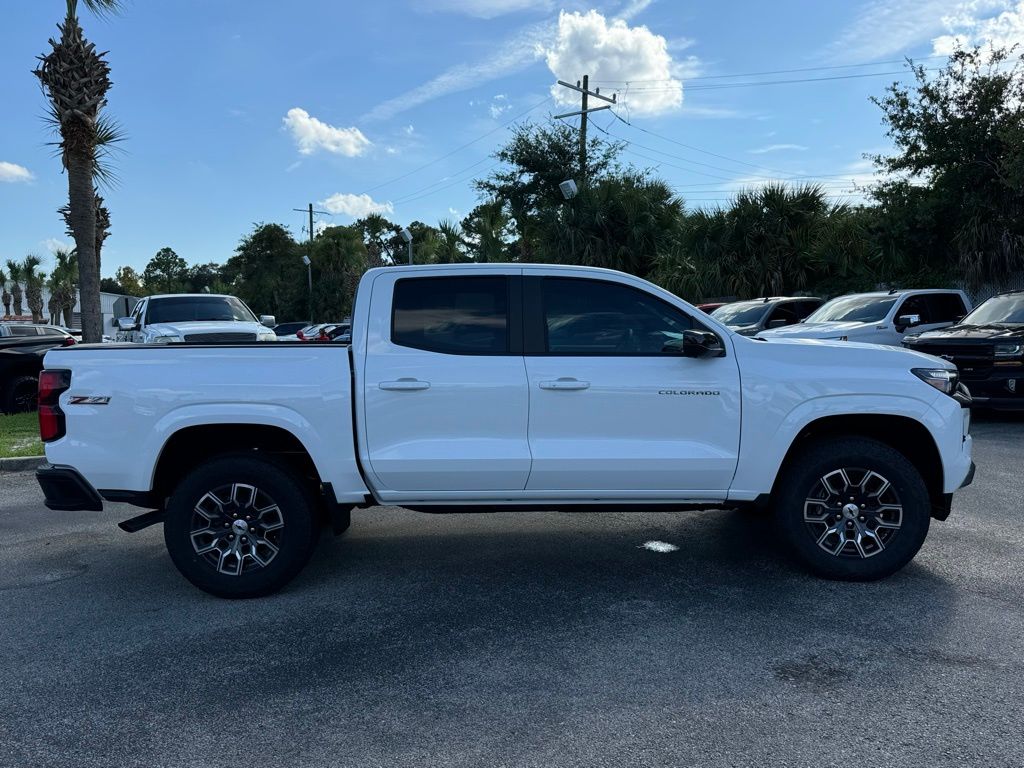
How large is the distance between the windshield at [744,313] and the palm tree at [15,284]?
64860mm

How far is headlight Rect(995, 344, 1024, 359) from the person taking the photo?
31.2 feet

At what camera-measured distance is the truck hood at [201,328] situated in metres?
11.9

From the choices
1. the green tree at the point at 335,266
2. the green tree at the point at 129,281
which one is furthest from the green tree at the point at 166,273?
the green tree at the point at 335,266

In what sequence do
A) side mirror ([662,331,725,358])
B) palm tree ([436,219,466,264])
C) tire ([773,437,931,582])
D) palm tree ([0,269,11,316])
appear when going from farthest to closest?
palm tree ([0,269,11,316]) → palm tree ([436,219,466,264]) → tire ([773,437,931,582]) → side mirror ([662,331,725,358])

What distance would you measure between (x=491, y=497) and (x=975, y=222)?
15.0 meters

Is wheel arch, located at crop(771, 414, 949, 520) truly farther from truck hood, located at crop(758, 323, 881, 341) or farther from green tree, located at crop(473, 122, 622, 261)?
green tree, located at crop(473, 122, 622, 261)

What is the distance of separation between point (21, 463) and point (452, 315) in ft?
21.7

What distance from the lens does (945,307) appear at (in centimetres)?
1308

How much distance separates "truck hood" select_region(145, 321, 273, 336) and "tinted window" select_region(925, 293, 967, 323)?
11.0m

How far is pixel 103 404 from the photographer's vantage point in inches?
176

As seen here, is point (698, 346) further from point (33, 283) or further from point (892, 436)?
point (33, 283)

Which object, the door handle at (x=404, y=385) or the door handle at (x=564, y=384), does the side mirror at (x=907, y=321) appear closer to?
the door handle at (x=564, y=384)

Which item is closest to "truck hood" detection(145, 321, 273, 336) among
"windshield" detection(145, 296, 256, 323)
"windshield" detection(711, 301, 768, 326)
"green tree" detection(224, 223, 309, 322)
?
"windshield" detection(145, 296, 256, 323)

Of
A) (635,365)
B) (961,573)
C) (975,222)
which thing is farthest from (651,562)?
(975,222)
